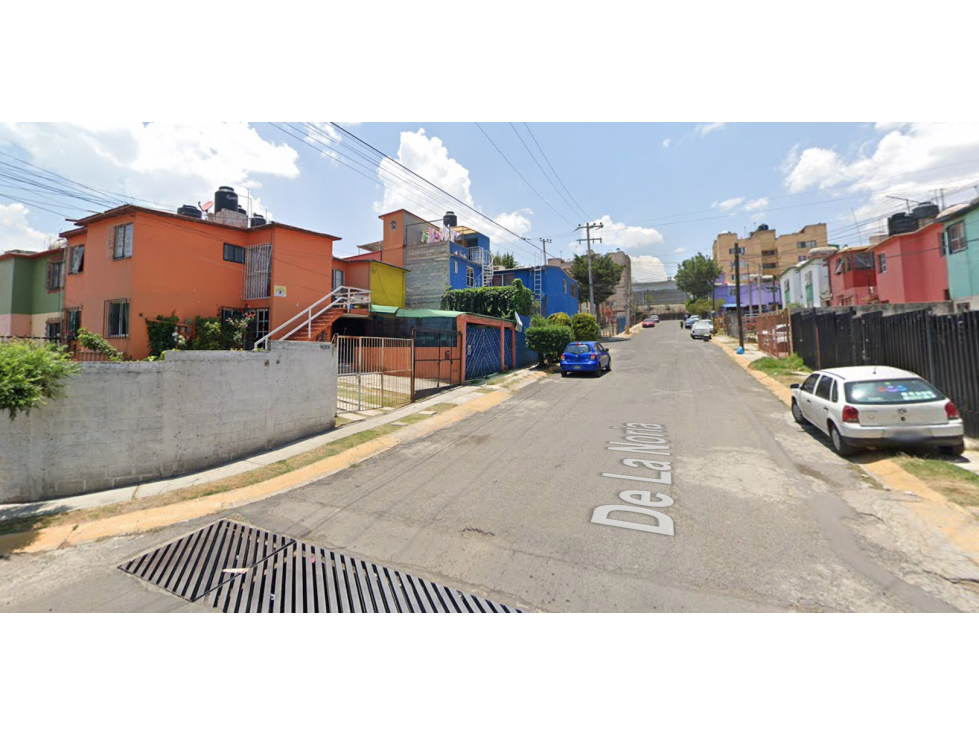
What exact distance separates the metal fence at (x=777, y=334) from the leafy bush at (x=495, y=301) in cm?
1306

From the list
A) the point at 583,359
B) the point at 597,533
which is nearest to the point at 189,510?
the point at 597,533

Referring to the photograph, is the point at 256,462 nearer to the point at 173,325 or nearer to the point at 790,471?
the point at 790,471

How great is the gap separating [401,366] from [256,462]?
6430 millimetres

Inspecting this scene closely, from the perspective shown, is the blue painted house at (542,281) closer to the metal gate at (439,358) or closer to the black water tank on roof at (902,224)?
the metal gate at (439,358)

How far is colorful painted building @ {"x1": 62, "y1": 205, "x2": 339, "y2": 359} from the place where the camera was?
1345 cm

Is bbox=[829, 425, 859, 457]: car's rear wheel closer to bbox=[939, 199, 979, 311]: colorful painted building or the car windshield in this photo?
the car windshield

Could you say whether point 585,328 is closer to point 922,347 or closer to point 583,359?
point 583,359

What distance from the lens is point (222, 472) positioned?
21.9ft

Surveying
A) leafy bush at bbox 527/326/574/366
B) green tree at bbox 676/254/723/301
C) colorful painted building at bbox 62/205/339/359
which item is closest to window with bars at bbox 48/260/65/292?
colorful painted building at bbox 62/205/339/359

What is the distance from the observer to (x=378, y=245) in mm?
30500

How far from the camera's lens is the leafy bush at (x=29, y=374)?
4.89 meters

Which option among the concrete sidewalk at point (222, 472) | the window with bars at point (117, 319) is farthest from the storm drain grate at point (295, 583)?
the window with bars at point (117, 319)

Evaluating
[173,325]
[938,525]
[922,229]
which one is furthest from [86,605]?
[922,229]

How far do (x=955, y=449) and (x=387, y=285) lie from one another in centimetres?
2185
